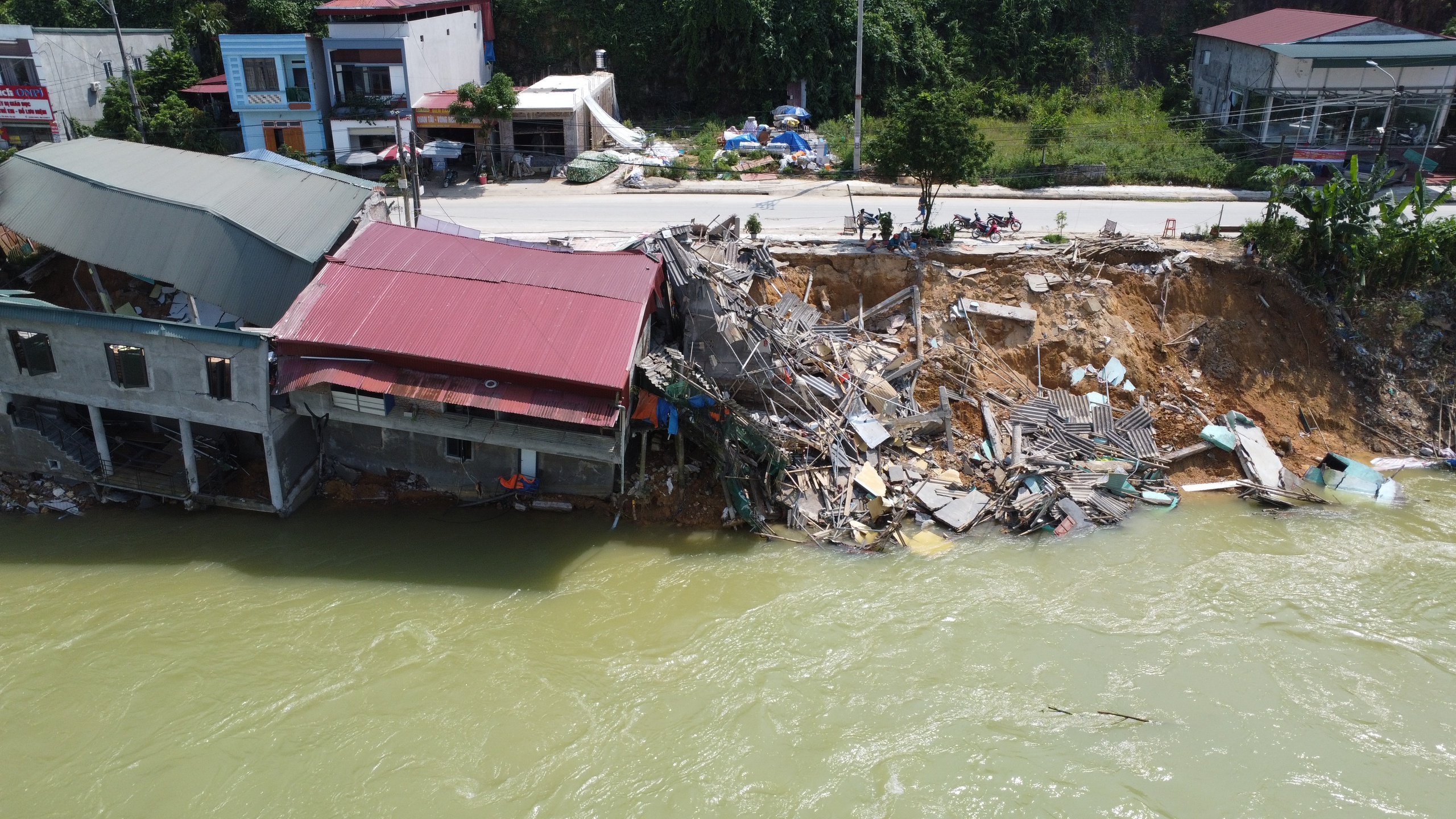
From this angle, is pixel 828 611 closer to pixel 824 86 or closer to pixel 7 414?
pixel 7 414

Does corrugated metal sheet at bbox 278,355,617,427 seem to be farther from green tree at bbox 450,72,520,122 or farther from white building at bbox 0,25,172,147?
white building at bbox 0,25,172,147

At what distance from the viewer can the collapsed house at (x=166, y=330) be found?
792 inches

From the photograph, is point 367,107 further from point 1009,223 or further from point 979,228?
point 1009,223

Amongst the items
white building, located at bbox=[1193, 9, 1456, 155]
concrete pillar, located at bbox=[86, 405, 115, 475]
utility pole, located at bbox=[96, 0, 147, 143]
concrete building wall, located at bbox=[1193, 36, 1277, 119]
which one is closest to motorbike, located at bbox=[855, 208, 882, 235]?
white building, located at bbox=[1193, 9, 1456, 155]

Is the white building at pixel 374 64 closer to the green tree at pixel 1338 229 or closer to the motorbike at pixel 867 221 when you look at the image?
the motorbike at pixel 867 221

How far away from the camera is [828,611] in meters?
18.8

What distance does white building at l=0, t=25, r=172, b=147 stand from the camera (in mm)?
38906

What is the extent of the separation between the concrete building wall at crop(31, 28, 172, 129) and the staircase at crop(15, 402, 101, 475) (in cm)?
2410

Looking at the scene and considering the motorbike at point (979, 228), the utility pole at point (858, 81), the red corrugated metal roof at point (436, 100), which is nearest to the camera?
the motorbike at point (979, 228)

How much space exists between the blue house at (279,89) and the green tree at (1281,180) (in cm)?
3259

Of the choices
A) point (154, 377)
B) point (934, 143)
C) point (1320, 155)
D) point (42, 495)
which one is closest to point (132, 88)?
point (42, 495)

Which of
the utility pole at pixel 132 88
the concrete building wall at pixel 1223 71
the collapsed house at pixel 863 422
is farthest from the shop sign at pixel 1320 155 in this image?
the utility pole at pixel 132 88

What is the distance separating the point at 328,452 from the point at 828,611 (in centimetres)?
1218

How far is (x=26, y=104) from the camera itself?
39562mm
